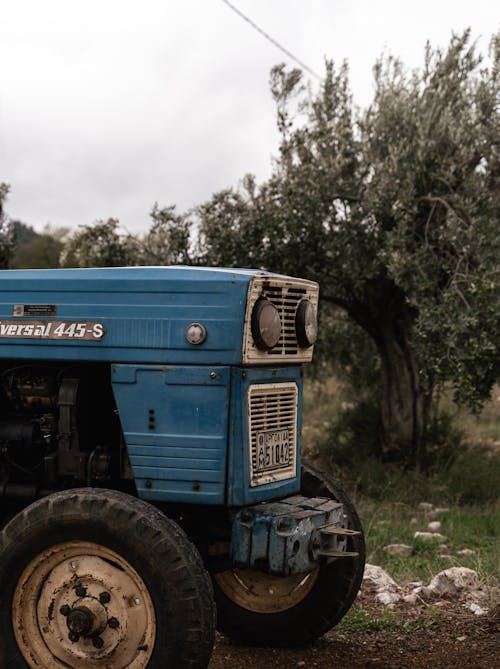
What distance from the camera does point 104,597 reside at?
12.0 feet

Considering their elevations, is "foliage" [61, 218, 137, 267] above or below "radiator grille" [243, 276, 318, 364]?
above

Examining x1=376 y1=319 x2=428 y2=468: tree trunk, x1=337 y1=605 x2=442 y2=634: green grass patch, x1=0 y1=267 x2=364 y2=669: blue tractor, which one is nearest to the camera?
x1=0 y1=267 x2=364 y2=669: blue tractor

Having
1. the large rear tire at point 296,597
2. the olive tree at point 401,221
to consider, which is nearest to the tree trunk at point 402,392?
the olive tree at point 401,221

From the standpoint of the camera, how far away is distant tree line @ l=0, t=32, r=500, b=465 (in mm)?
9070

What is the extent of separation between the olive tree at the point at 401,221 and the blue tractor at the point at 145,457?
5.03 meters

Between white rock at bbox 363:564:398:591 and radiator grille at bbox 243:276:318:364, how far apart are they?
228cm

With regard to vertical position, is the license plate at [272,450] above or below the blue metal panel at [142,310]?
below

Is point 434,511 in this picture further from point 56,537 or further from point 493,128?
point 56,537

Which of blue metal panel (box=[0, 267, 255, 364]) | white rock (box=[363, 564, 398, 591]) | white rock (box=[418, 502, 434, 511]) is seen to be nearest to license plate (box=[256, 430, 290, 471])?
blue metal panel (box=[0, 267, 255, 364])

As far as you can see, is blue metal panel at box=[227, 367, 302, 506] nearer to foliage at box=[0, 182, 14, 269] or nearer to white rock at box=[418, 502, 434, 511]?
white rock at box=[418, 502, 434, 511]

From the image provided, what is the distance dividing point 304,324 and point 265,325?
371 mm

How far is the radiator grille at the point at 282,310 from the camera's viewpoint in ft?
12.4

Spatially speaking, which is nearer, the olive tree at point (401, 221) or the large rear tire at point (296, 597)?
the large rear tire at point (296, 597)

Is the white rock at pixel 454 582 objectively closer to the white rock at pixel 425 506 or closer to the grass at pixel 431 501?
the grass at pixel 431 501
